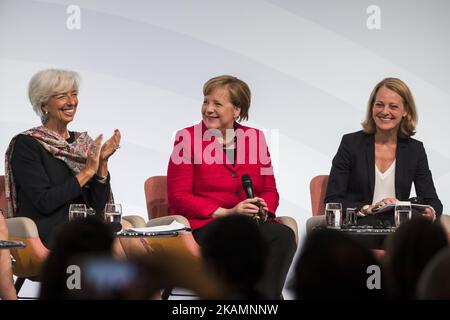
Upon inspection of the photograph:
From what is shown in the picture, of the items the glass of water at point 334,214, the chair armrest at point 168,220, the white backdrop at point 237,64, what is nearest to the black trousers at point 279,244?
the chair armrest at point 168,220

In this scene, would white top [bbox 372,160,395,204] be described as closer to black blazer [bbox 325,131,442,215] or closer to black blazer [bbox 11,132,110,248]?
black blazer [bbox 325,131,442,215]

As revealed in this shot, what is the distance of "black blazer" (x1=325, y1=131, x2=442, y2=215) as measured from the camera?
516 centimetres

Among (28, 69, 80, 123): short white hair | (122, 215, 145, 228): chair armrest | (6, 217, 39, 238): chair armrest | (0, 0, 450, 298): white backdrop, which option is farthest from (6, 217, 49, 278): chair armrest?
(0, 0, 450, 298): white backdrop

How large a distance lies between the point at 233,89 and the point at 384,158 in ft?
3.32

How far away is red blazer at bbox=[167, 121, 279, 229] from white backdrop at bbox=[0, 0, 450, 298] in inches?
45.4

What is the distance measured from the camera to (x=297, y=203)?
624 centimetres

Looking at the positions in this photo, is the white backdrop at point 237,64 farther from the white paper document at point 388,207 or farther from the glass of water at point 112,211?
the glass of water at point 112,211

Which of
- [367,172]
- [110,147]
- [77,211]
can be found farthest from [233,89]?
[77,211]

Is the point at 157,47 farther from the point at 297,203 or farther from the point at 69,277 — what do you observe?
the point at 69,277

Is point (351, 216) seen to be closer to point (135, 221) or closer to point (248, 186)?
point (248, 186)

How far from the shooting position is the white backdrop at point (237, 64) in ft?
20.1

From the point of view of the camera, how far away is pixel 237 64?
20.1ft

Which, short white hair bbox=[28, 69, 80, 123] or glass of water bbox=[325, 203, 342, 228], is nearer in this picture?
glass of water bbox=[325, 203, 342, 228]
